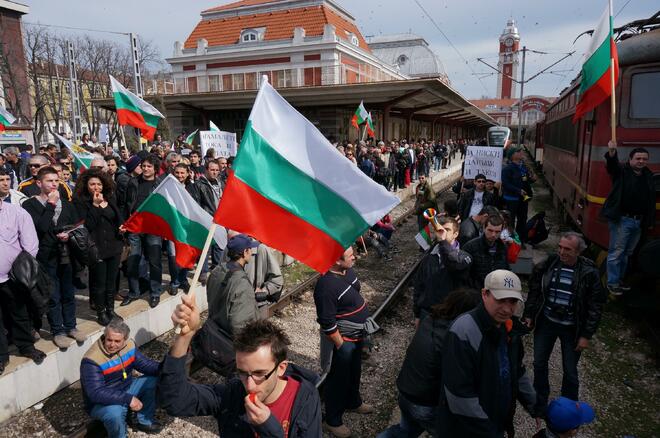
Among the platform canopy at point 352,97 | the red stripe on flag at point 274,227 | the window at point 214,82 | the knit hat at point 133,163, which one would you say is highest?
the window at point 214,82

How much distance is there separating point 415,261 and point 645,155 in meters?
4.70

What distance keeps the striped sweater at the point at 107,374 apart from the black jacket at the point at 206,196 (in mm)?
3716

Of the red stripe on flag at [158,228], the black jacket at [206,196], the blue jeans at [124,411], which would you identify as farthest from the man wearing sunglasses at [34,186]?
the blue jeans at [124,411]

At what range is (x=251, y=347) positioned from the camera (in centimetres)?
205

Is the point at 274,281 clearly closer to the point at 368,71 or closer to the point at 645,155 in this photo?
the point at 645,155

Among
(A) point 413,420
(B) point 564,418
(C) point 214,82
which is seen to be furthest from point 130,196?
(C) point 214,82

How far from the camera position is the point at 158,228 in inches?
171

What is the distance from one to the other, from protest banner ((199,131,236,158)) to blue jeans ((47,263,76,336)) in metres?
6.04

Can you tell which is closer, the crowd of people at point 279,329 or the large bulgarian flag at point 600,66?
the crowd of people at point 279,329

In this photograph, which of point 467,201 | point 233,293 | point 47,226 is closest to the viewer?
point 233,293

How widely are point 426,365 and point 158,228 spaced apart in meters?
2.84

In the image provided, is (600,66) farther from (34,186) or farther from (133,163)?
(34,186)

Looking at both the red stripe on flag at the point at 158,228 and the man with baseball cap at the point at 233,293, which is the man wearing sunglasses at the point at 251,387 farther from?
the red stripe on flag at the point at 158,228

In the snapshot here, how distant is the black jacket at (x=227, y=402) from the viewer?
2.13 m
